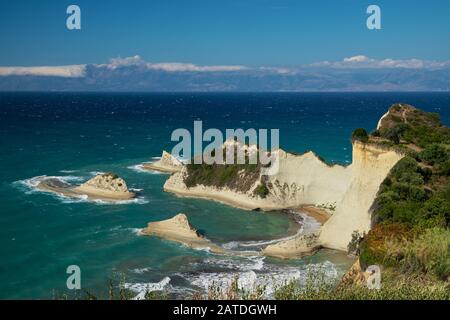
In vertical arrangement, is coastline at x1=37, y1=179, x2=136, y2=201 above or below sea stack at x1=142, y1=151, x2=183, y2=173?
below

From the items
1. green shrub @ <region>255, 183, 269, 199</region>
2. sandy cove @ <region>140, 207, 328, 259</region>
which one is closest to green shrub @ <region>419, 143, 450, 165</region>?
sandy cove @ <region>140, 207, 328, 259</region>

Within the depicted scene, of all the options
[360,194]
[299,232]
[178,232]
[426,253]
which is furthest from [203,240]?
[426,253]

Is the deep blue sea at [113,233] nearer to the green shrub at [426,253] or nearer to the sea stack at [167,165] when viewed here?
the sea stack at [167,165]

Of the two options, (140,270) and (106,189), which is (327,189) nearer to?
(106,189)

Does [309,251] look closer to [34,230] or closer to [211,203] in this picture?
[211,203]

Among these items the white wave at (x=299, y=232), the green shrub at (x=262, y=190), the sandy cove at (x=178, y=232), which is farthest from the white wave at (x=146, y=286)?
the green shrub at (x=262, y=190)

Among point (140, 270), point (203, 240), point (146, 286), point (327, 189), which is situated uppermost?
point (327, 189)

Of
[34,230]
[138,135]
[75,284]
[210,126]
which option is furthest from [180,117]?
[75,284]

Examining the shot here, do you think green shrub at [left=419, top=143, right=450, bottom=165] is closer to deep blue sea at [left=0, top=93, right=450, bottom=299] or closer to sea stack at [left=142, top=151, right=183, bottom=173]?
deep blue sea at [left=0, top=93, right=450, bottom=299]
